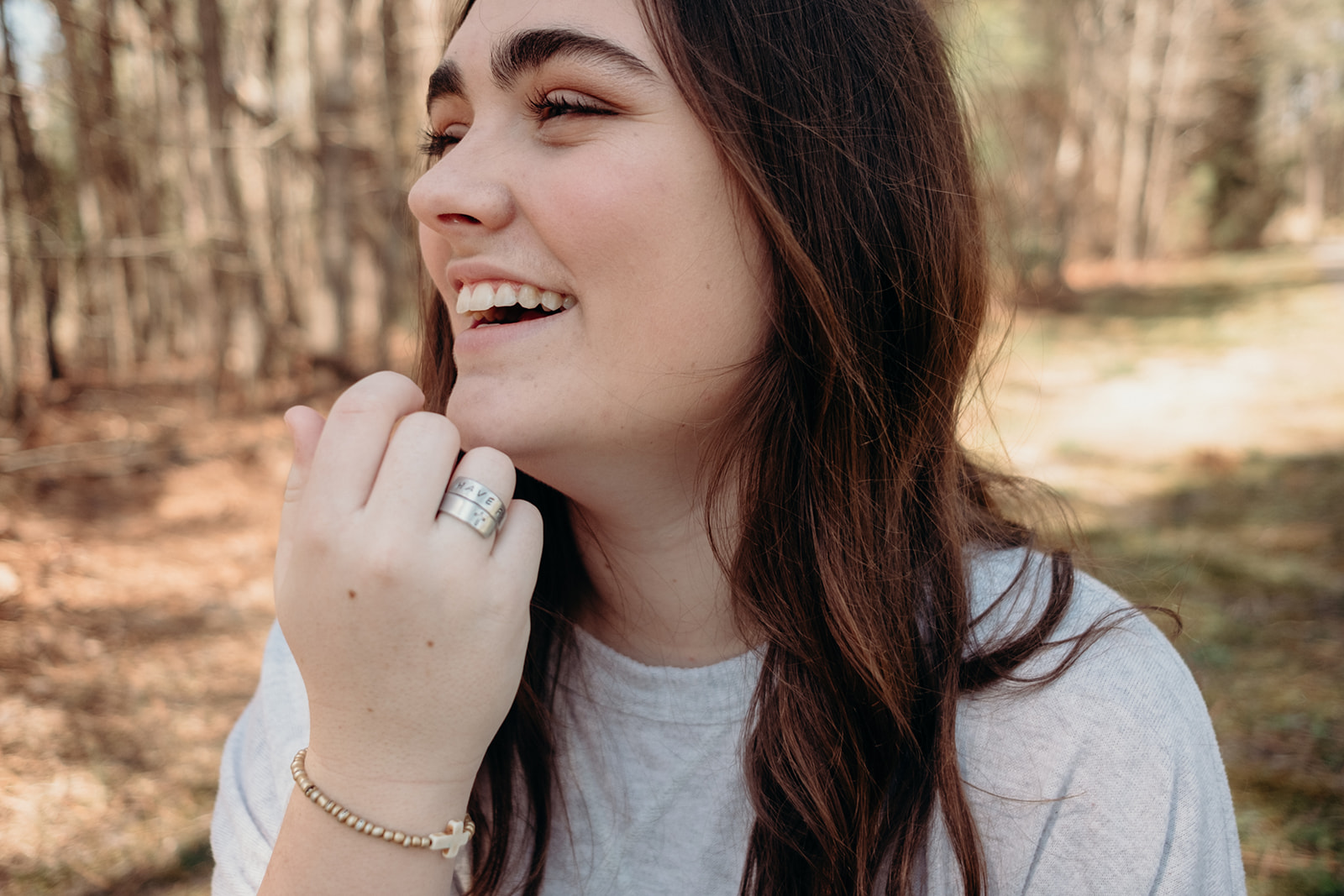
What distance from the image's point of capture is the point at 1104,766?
4.09 ft

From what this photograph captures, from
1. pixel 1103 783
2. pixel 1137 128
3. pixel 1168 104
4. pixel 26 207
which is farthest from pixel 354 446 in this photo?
pixel 1168 104

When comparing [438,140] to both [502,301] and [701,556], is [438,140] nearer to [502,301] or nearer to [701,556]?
[502,301]

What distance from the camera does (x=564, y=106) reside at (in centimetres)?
142

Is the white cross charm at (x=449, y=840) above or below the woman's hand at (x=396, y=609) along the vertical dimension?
below

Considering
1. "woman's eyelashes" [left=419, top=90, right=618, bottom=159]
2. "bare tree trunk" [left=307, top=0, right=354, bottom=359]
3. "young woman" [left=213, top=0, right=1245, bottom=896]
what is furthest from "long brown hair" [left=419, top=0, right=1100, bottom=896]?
"bare tree trunk" [left=307, top=0, right=354, bottom=359]

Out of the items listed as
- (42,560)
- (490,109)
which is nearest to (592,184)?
(490,109)

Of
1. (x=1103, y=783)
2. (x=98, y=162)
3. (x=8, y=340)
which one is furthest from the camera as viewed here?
(x=98, y=162)

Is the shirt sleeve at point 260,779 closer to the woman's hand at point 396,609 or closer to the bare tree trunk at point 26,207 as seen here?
the woman's hand at point 396,609

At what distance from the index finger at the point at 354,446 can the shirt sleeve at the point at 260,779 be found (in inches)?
18.0

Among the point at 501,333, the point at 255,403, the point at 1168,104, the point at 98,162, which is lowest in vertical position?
the point at 255,403

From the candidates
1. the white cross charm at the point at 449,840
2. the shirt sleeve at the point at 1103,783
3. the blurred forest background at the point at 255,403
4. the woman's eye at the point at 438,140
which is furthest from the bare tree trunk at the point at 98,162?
the shirt sleeve at the point at 1103,783

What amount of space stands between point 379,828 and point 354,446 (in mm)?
487

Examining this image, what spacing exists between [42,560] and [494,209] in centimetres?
557

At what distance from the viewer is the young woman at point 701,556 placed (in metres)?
1.18
